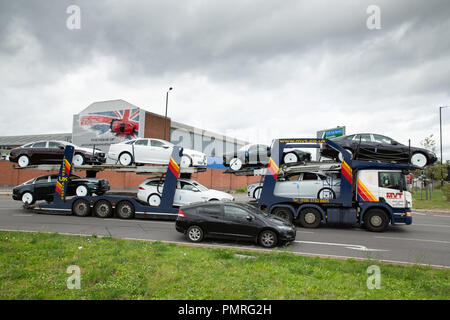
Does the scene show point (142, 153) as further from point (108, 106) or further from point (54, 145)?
point (108, 106)

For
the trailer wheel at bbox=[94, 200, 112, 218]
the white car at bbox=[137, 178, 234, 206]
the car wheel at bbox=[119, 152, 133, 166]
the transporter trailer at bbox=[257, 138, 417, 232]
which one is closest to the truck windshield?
the transporter trailer at bbox=[257, 138, 417, 232]

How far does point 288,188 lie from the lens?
1184 cm

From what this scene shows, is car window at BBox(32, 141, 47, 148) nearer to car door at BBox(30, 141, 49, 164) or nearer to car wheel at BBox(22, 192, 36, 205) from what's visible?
car door at BBox(30, 141, 49, 164)

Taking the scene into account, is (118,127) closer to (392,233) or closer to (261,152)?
(261,152)

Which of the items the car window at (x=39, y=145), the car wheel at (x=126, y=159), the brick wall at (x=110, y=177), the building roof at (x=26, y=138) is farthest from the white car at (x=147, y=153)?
the building roof at (x=26, y=138)

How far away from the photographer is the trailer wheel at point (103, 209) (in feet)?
42.0

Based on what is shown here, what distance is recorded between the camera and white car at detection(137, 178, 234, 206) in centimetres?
1220

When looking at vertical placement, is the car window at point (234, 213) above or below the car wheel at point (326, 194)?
below

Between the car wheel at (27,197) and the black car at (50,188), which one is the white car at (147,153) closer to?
the black car at (50,188)

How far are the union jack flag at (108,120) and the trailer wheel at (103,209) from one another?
77.4 feet

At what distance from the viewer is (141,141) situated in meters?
13.2

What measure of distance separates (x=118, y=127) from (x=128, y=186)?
893cm
